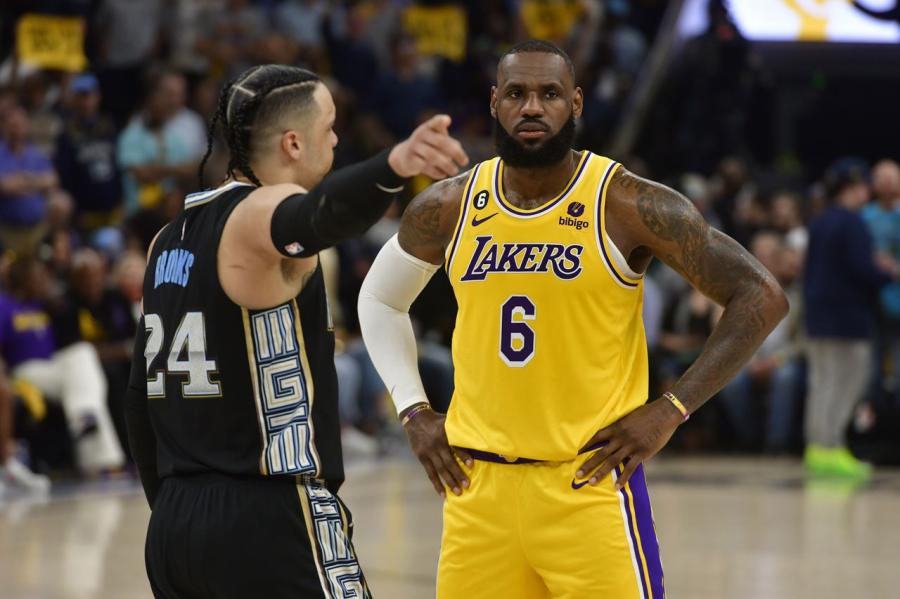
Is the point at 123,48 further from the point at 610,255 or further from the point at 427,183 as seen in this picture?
the point at 610,255

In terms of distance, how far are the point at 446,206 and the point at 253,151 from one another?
63cm

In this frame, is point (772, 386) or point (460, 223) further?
point (772, 386)

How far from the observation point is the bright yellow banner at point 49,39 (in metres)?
12.7

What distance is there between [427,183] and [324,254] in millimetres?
1725

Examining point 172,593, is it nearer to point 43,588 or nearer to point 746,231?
point 43,588

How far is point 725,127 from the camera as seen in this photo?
17141mm

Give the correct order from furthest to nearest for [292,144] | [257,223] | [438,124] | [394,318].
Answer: [394,318] → [292,144] → [257,223] → [438,124]

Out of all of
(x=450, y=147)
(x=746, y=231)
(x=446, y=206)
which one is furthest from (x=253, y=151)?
(x=746, y=231)

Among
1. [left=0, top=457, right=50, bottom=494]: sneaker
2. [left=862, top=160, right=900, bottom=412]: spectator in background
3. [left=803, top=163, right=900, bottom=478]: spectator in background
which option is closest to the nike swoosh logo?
[left=0, top=457, right=50, bottom=494]: sneaker

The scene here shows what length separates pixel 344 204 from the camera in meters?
3.19

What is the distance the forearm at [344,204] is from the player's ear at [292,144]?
0.50 meters

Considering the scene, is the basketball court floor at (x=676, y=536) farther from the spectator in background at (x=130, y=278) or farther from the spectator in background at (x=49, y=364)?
the spectator in background at (x=130, y=278)

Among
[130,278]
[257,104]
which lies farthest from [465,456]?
[130,278]

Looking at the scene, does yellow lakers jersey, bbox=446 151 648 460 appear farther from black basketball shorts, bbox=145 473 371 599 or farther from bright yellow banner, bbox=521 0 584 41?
bright yellow banner, bbox=521 0 584 41
